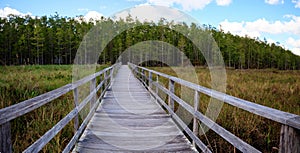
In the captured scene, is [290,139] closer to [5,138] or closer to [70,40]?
[5,138]

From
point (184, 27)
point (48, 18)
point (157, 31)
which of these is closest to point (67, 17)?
point (48, 18)

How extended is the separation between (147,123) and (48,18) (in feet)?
223

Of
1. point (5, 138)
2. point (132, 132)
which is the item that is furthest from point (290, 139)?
point (132, 132)

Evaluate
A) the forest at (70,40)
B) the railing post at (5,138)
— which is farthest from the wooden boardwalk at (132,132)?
the forest at (70,40)

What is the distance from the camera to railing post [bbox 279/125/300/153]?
4.68 ft

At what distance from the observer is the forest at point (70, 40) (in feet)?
169

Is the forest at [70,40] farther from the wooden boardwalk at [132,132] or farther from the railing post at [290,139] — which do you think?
the railing post at [290,139]

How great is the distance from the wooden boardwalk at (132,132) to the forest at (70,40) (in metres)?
46.2

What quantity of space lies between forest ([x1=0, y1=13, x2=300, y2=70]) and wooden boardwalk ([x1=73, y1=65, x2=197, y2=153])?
4617cm

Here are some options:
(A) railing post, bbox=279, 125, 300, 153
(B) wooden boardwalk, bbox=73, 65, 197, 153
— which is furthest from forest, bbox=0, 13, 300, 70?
(A) railing post, bbox=279, 125, 300, 153

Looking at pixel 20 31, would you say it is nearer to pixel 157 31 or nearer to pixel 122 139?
pixel 157 31

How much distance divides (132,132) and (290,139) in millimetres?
3139

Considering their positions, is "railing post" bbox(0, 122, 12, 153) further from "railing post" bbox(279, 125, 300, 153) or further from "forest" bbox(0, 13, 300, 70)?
"forest" bbox(0, 13, 300, 70)

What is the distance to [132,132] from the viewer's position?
4297 millimetres
